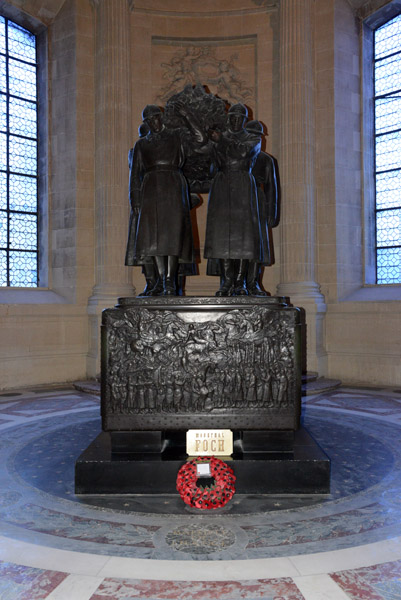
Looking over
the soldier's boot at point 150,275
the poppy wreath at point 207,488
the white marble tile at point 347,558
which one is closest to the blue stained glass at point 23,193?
the soldier's boot at point 150,275

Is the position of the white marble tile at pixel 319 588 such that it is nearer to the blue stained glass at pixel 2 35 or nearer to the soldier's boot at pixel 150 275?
the soldier's boot at pixel 150 275

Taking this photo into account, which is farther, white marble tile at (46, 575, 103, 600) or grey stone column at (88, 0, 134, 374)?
grey stone column at (88, 0, 134, 374)

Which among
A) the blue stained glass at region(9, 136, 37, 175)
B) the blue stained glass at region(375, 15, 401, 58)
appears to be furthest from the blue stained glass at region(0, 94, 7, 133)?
the blue stained glass at region(375, 15, 401, 58)

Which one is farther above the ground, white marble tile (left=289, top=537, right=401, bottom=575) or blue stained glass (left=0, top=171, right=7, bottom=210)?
blue stained glass (left=0, top=171, right=7, bottom=210)

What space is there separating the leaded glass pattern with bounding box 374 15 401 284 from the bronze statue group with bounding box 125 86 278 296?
23.8 ft

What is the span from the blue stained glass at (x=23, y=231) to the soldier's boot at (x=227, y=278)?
25.1 ft

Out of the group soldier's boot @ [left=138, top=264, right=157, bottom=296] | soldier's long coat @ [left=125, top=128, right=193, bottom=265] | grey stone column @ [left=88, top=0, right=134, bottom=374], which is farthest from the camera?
grey stone column @ [left=88, top=0, right=134, bottom=374]

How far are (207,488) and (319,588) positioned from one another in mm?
1280

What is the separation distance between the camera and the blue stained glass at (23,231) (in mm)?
11422

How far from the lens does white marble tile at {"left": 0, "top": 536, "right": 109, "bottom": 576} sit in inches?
117

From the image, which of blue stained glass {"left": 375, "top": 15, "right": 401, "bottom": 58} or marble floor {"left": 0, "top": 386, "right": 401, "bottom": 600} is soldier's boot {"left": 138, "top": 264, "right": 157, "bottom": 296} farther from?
blue stained glass {"left": 375, "top": 15, "right": 401, "bottom": 58}

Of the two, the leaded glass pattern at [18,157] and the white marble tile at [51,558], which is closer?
the white marble tile at [51,558]

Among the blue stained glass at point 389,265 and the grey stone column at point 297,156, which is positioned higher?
the grey stone column at point 297,156

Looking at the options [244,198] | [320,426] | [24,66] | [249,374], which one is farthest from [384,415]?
[24,66]
